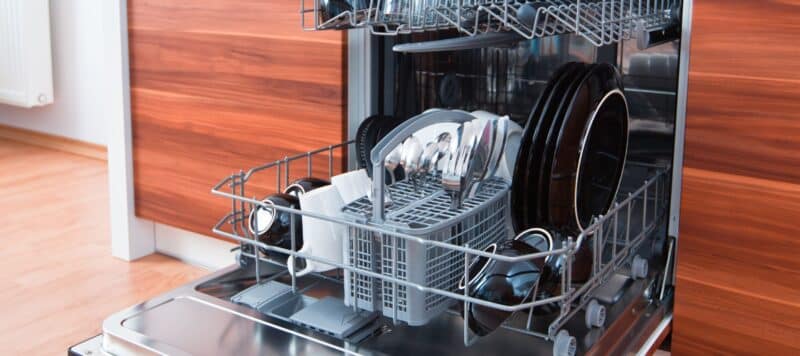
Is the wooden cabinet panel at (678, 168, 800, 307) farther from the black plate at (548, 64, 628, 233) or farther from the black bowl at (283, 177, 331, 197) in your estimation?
the black bowl at (283, 177, 331, 197)

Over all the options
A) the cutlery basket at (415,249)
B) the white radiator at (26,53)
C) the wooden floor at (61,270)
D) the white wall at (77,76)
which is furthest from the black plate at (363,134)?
the white radiator at (26,53)

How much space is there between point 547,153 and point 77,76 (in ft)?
9.04

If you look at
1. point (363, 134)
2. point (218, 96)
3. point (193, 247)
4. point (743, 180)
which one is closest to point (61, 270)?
point (193, 247)

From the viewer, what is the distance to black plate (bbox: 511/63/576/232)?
906 millimetres

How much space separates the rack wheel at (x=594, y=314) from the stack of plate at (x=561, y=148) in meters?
0.08

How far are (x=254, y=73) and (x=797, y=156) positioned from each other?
887 millimetres

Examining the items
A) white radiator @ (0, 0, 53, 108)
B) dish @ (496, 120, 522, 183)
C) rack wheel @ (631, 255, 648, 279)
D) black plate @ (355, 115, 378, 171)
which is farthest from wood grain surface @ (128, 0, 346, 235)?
white radiator @ (0, 0, 53, 108)

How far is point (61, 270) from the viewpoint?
191cm

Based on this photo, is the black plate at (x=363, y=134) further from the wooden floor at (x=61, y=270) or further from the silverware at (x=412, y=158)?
the wooden floor at (x=61, y=270)

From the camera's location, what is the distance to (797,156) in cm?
92

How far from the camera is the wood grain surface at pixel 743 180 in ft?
3.02

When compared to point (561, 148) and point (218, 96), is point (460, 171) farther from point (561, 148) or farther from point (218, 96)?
point (218, 96)

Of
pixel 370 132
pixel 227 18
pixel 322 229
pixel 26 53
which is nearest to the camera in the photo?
pixel 322 229

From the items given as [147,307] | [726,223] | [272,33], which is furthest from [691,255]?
[272,33]
